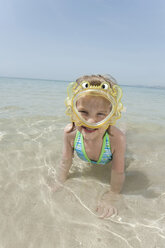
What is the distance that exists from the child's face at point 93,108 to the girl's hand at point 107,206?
0.99 metres

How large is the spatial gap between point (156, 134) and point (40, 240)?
377cm

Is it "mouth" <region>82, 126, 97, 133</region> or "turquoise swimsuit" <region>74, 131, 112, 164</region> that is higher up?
"mouth" <region>82, 126, 97, 133</region>

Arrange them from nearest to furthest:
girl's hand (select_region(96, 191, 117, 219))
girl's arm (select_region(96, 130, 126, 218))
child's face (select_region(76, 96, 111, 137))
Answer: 1. child's face (select_region(76, 96, 111, 137))
2. girl's hand (select_region(96, 191, 117, 219))
3. girl's arm (select_region(96, 130, 126, 218))

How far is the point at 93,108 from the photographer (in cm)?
178

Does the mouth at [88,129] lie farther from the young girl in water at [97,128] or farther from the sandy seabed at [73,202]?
the sandy seabed at [73,202]

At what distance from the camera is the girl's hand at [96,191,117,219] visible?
74.0 inches

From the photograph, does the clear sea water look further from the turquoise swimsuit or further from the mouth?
the mouth

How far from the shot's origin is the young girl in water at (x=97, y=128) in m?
1.78

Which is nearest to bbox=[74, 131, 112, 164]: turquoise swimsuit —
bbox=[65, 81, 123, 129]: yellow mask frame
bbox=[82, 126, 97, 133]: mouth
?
bbox=[82, 126, 97, 133]: mouth

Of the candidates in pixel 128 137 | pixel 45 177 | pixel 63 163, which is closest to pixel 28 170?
pixel 45 177

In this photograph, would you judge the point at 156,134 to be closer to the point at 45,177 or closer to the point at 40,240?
the point at 45,177

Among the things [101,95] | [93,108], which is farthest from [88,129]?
[101,95]

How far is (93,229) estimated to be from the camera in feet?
5.50

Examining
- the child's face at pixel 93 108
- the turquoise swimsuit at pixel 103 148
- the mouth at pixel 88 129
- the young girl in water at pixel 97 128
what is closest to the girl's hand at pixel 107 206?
the young girl in water at pixel 97 128
